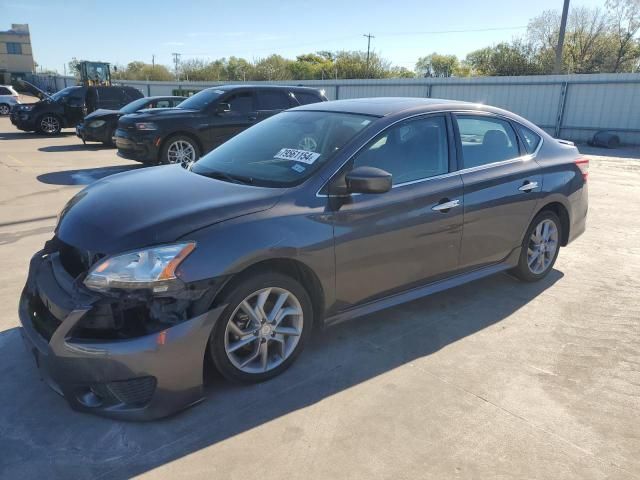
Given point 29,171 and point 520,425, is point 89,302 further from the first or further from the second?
point 29,171

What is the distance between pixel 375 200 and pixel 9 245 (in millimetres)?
4375

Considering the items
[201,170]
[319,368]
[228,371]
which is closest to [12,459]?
[228,371]

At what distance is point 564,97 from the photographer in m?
19.7

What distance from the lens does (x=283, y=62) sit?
235 feet

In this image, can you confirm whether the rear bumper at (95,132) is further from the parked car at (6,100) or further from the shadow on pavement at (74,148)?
the parked car at (6,100)

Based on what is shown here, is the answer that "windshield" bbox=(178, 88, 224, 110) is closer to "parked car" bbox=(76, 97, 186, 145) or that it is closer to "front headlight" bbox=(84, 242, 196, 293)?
"parked car" bbox=(76, 97, 186, 145)

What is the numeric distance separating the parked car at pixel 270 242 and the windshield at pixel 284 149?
0.05 ft

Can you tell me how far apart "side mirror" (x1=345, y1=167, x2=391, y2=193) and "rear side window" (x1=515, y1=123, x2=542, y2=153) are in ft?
6.93

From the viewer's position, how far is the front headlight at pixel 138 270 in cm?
254

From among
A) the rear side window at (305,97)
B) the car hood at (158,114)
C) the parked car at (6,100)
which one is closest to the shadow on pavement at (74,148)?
the car hood at (158,114)

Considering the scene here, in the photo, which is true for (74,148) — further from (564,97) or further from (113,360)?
(564,97)

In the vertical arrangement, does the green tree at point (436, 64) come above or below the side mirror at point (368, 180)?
above

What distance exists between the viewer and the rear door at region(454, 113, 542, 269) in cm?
397

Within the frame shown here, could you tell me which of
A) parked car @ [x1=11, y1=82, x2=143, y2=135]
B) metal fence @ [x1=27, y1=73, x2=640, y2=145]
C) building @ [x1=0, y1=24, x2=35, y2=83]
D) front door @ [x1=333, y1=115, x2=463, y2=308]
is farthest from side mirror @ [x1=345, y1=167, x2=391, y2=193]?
building @ [x1=0, y1=24, x2=35, y2=83]
